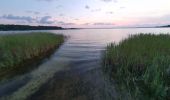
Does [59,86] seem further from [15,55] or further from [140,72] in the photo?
[15,55]

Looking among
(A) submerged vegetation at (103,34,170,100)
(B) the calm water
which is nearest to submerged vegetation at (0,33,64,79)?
(B) the calm water

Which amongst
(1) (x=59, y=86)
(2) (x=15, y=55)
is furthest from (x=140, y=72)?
(2) (x=15, y=55)

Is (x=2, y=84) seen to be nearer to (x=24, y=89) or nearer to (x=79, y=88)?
(x=24, y=89)

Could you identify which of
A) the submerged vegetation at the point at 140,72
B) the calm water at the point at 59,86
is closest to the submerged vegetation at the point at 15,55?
the calm water at the point at 59,86

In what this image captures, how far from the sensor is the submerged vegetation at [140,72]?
774 centimetres

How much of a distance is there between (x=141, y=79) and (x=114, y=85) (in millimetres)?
1415

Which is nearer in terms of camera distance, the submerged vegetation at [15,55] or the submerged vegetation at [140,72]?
the submerged vegetation at [140,72]

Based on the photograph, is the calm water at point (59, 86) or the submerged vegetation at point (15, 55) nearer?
the calm water at point (59, 86)

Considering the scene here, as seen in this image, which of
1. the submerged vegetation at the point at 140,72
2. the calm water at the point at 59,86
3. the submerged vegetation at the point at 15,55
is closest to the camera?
the submerged vegetation at the point at 140,72

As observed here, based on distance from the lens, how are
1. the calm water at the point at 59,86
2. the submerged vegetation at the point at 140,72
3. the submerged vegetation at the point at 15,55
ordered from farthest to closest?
the submerged vegetation at the point at 15,55 → the calm water at the point at 59,86 → the submerged vegetation at the point at 140,72

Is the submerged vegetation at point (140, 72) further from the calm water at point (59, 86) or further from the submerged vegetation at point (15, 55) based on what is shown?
the submerged vegetation at point (15, 55)

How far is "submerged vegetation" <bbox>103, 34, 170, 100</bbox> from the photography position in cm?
774

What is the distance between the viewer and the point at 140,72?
1021cm

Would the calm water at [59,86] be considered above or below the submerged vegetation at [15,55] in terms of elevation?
below
